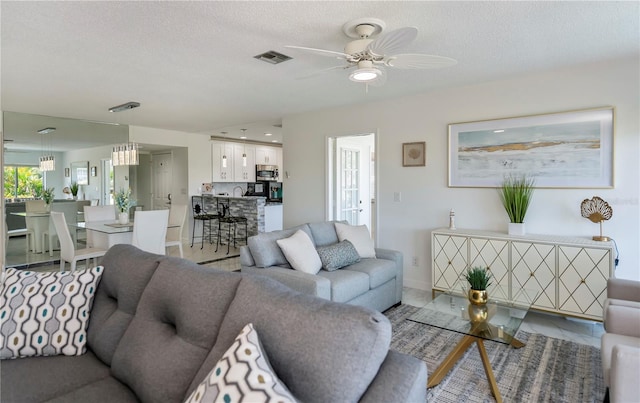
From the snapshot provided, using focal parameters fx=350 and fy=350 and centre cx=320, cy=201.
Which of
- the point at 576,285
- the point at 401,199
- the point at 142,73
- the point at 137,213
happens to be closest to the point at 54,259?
the point at 137,213

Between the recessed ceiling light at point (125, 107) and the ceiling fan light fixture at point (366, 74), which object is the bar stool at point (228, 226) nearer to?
the recessed ceiling light at point (125, 107)

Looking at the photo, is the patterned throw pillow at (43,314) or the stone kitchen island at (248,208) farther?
the stone kitchen island at (248,208)

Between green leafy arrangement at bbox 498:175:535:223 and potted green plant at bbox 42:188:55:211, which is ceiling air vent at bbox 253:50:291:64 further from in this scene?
potted green plant at bbox 42:188:55:211

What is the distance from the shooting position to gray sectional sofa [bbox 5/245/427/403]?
1.02 meters

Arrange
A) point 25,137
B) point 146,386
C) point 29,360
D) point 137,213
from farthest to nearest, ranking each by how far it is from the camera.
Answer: point 25,137 < point 137,213 < point 29,360 < point 146,386

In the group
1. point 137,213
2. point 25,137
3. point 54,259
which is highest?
point 25,137

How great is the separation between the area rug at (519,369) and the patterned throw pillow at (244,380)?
158cm

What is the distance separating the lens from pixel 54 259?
5.70 meters

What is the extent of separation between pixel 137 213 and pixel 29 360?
2.87 metres

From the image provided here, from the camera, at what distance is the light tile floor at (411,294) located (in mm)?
3051

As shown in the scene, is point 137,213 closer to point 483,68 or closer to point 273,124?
point 273,124

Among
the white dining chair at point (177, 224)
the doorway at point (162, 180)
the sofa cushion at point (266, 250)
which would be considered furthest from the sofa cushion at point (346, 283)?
the doorway at point (162, 180)

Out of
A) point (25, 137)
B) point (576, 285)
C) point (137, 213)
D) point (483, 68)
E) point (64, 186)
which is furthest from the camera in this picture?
point (64, 186)

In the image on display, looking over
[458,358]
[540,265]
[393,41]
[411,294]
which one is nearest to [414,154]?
[411,294]
